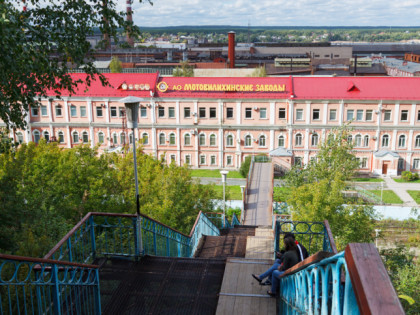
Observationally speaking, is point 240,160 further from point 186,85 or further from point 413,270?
point 413,270

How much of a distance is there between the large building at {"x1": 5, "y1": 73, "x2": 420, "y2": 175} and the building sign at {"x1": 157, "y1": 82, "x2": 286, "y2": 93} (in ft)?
0.33

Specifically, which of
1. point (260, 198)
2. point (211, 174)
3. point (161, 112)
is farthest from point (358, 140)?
point (161, 112)

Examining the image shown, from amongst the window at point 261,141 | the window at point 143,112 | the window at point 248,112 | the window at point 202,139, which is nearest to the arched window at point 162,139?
the window at point 143,112

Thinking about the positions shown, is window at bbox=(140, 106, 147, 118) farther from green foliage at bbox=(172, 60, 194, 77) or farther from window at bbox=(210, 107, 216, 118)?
green foliage at bbox=(172, 60, 194, 77)

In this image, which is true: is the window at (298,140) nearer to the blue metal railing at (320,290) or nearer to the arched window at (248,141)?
the arched window at (248,141)

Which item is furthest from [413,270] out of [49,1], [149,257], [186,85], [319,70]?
[319,70]

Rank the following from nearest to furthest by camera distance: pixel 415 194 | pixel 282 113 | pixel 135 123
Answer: pixel 135 123 → pixel 415 194 → pixel 282 113

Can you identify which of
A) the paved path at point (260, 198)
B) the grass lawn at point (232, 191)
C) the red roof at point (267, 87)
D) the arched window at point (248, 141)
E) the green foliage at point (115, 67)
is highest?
the green foliage at point (115, 67)

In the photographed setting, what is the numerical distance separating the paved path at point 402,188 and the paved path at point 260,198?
11.5m

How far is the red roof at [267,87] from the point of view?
42.2m

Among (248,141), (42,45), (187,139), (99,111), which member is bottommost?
(248,141)

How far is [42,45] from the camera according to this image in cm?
821

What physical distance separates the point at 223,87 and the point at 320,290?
39.6m

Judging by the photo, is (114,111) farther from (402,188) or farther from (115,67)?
(402,188)
